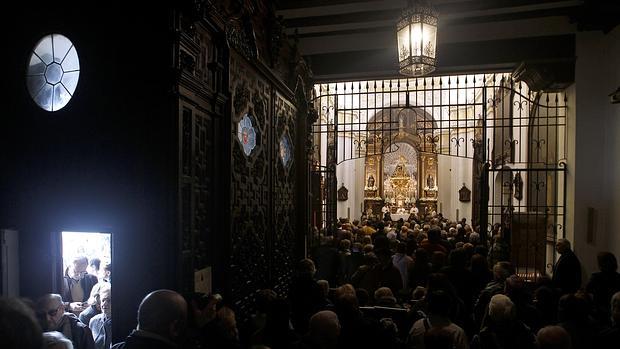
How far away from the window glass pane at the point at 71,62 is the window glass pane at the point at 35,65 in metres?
0.33

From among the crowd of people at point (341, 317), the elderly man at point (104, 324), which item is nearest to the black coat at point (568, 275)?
the crowd of people at point (341, 317)

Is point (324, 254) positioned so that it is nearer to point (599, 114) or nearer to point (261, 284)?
point (261, 284)

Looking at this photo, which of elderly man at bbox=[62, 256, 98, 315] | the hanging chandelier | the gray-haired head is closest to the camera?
the gray-haired head

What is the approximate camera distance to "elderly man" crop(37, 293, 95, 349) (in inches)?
161

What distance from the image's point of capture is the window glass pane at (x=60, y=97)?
4.76m

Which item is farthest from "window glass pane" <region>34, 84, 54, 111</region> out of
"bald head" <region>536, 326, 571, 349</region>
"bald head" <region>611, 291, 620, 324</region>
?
"bald head" <region>611, 291, 620, 324</region>

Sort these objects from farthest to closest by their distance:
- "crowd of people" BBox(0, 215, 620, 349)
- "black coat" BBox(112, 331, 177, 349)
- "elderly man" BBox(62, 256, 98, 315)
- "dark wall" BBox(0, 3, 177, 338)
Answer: "elderly man" BBox(62, 256, 98, 315), "dark wall" BBox(0, 3, 177, 338), "crowd of people" BBox(0, 215, 620, 349), "black coat" BBox(112, 331, 177, 349)

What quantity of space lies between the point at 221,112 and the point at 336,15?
4200 mm

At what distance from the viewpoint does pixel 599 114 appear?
8.90 metres

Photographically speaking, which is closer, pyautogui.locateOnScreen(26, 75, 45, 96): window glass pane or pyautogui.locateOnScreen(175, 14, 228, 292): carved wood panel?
pyautogui.locateOnScreen(175, 14, 228, 292): carved wood panel

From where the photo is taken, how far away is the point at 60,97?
480cm

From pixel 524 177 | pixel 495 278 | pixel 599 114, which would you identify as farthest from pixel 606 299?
pixel 524 177

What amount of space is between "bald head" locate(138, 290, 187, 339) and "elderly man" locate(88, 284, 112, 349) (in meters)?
2.23

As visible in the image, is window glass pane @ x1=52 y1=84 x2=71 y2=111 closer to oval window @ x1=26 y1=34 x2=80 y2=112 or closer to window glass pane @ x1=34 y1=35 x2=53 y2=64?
oval window @ x1=26 y1=34 x2=80 y2=112
